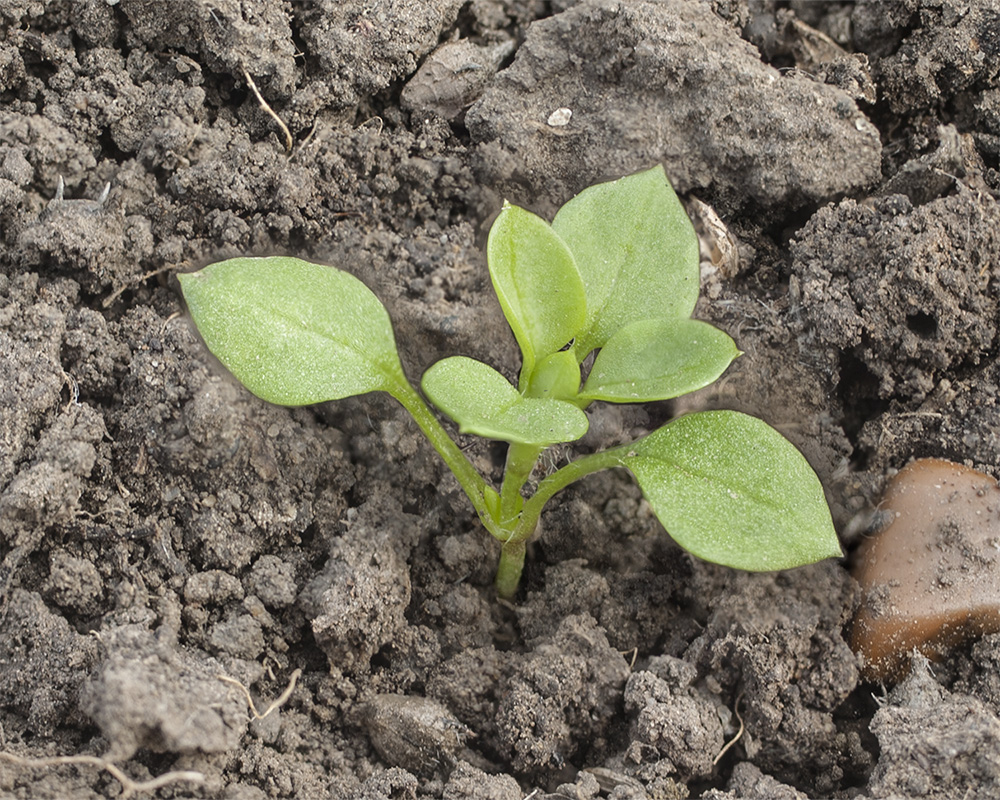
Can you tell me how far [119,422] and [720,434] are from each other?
2.97 feet

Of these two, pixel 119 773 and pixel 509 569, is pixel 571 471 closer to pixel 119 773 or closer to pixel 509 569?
pixel 509 569

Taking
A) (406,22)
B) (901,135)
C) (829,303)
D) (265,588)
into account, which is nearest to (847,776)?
(829,303)

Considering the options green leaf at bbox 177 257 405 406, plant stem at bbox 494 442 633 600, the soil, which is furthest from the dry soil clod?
green leaf at bbox 177 257 405 406

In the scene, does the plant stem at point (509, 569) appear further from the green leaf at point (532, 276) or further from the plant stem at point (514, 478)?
the green leaf at point (532, 276)

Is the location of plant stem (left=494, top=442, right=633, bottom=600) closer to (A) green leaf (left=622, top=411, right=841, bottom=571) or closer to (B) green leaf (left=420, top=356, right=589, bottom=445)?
(A) green leaf (left=622, top=411, right=841, bottom=571)

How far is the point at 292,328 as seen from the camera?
133cm

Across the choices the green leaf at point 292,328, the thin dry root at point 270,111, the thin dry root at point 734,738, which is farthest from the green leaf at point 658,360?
the thin dry root at point 270,111

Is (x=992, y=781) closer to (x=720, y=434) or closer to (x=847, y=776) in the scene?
(x=847, y=776)

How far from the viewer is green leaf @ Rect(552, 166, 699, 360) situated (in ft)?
4.59

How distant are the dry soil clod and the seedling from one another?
1.00ft

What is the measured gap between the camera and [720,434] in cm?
130

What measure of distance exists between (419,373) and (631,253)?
421mm

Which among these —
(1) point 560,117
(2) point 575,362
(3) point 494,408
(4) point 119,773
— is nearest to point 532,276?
(2) point 575,362

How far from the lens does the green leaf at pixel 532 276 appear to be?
1.30m
